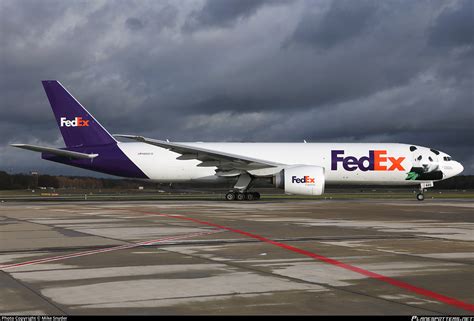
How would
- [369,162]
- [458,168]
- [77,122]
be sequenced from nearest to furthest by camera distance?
1. [369,162]
2. [458,168]
3. [77,122]

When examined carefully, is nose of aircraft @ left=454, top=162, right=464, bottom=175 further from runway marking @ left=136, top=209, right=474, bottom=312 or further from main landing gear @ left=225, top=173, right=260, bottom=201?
runway marking @ left=136, top=209, right=474, bottom=312

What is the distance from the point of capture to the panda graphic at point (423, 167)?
33750 millimetres

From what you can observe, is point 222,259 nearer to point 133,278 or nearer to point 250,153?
point 133,278

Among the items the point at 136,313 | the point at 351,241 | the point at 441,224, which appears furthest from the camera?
the point at 441,224

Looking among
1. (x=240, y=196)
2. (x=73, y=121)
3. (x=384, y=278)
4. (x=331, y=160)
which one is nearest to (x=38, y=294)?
(x=384, y=278)

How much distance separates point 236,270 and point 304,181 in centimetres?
2210

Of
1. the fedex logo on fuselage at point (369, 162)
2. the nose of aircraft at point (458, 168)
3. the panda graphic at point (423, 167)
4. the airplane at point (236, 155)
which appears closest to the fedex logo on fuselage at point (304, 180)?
the airplane at point (236, 155)

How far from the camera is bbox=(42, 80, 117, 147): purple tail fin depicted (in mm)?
34969

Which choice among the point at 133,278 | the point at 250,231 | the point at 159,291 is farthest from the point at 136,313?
the point at 250,231

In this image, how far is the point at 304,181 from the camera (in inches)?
1173

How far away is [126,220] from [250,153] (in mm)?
17154

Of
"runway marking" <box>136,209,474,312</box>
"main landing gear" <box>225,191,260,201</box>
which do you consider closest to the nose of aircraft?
"main landing gear" <box>225,191,260,201</box>

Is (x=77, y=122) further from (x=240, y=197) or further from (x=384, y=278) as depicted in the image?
(x=384, y=278)

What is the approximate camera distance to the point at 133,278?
739 centimetres
